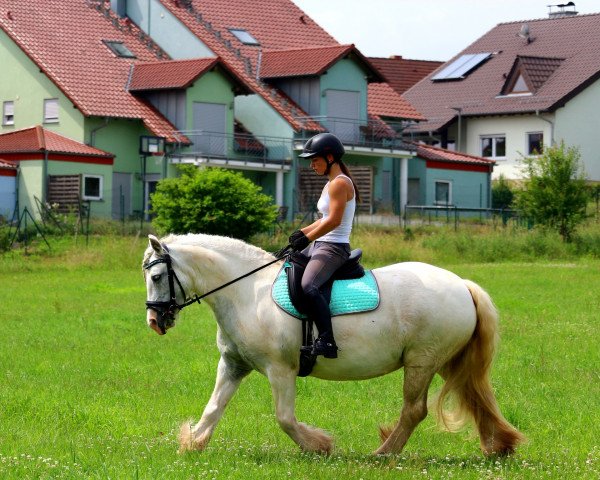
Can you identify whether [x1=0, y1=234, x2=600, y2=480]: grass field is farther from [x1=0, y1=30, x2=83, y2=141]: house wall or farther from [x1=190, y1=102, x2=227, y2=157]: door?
[x1=190, y1=102, x2=227, y2=157]: door

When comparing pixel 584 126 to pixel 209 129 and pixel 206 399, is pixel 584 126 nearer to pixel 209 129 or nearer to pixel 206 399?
pixel 209 129

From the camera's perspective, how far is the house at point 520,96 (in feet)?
222

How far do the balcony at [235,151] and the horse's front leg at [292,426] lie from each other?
40930 millimetres

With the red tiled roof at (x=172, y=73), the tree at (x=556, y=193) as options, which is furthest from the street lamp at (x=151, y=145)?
the tree at (x=556, y=193)

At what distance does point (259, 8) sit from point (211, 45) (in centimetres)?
647

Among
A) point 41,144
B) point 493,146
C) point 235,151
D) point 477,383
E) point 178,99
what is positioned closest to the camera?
point 477,383

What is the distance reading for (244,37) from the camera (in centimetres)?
6178

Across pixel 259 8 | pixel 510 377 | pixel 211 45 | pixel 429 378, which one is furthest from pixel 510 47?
pixel 429 378

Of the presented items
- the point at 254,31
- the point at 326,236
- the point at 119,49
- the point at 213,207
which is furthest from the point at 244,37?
the point at 326,236

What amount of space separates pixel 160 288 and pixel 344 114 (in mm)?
47258

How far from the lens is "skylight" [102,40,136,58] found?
56.6 metres

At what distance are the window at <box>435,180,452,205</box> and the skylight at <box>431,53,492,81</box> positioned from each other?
43.7 ft

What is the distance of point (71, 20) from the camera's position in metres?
57.4

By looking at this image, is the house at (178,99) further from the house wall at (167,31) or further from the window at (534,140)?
the window at (534,140)
